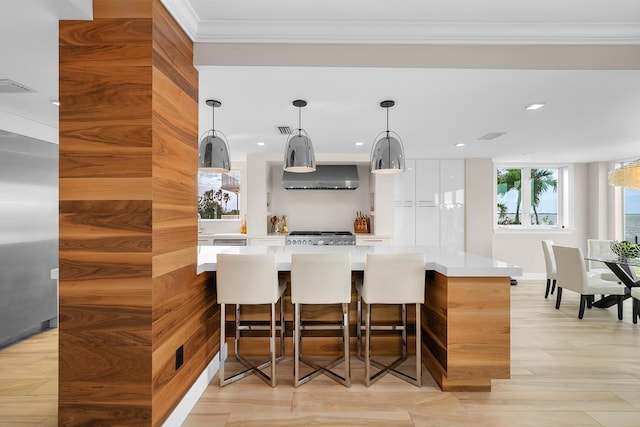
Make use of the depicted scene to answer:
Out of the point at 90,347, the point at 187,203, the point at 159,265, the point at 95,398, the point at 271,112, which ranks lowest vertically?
the point at 95,398

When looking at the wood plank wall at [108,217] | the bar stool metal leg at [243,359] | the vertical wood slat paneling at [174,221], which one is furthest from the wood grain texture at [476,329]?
the wood plank wall at [108,217]

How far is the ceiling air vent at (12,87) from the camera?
270 cm

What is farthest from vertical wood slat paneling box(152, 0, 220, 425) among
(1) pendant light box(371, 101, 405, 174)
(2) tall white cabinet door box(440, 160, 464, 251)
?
(2) tall white cabinet door box(440, 160, 464, 251)

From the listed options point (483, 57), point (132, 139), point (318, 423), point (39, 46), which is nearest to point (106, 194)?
point (132, 139)

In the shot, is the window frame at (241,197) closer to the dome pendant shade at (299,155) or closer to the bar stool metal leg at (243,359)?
the dome pendant shade at (299,155)

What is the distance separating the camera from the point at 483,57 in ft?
7.82

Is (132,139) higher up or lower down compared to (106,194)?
higher up

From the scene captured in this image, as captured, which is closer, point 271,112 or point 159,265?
point 159,265

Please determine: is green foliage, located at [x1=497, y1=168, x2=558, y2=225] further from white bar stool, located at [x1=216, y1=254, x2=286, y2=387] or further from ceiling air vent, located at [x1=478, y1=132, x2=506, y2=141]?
white bar stool, located at [x1=216, y1=254, x2=286, y2=387]

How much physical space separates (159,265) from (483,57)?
238cm

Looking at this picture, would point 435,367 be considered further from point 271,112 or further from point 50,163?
point 50,163

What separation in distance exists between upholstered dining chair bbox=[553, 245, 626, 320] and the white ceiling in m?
1.51

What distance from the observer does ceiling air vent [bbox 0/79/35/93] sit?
2695 mm

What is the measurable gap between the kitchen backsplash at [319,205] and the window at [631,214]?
4.44m
